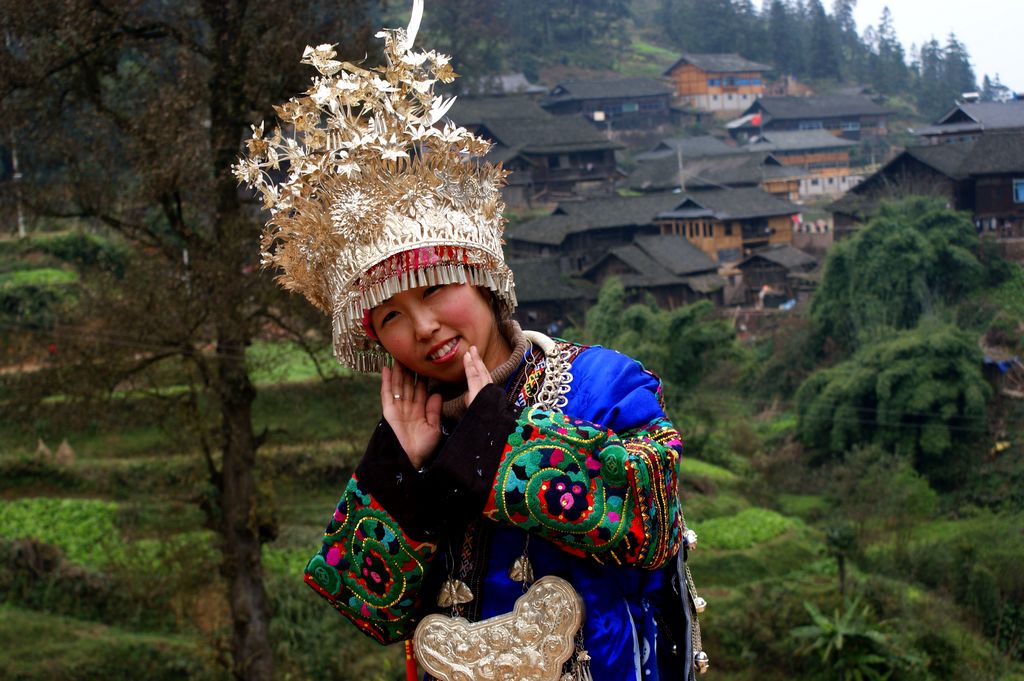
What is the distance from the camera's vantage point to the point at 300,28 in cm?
820

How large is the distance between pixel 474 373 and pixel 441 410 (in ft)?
0.41

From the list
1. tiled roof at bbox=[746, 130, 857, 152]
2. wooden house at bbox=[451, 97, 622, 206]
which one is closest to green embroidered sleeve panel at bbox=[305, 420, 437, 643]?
wooden house at bbox=[451, 97, 622, 206]

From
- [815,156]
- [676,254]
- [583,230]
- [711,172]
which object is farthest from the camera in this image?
[815,156]

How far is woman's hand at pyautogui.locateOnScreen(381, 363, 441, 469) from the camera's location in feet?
5.61

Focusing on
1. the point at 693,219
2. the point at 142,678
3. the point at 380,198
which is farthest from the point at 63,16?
the point at 693,219

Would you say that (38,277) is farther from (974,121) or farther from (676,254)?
(974,121)

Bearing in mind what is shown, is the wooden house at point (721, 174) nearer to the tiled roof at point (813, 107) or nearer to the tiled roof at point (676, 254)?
the tiled roof at point (813, 107)

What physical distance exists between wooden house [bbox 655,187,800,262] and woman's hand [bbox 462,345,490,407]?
85.5ft

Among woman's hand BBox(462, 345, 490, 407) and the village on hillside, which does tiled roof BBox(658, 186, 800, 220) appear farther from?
woman's hand BBox(462, 345, 490, 407)

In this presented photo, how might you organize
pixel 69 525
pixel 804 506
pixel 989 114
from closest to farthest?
pixel 69 525 < pixel 804 506 < pixel 989 114

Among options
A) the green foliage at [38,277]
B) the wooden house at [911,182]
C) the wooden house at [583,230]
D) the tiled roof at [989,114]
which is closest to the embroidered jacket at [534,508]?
the green foliage at [38,277]

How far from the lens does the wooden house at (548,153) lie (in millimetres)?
30656

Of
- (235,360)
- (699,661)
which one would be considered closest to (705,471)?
(235,360)

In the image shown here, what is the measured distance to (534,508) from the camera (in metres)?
1.58
